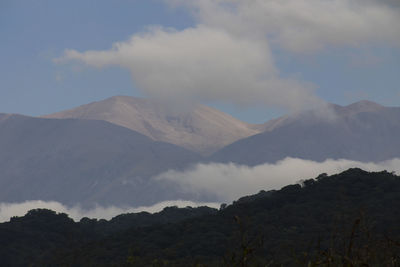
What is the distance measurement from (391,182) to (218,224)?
36.8 meters

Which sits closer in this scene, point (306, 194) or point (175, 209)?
point (306, 194)

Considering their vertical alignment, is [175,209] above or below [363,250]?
above

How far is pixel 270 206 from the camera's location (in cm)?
13850

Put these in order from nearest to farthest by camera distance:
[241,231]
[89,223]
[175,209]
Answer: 1. [241,231]
2. [89,223]
3. [175,209]

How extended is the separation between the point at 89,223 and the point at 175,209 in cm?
3649

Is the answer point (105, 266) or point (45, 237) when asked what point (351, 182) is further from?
point (105, 266)

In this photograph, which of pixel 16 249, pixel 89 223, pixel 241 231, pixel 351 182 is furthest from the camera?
pixel 89 223

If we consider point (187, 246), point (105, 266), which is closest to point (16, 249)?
point (187, 246)

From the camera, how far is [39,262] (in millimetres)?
89125

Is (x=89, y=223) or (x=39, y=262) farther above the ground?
(x=89, y=223)

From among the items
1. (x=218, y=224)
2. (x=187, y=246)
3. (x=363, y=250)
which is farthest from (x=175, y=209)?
(x=363, y=250)

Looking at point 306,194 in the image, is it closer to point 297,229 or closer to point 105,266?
point 297,229

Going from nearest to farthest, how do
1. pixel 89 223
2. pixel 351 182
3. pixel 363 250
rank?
pixel 363 250 < pixel 351 182 < pixel 89 223

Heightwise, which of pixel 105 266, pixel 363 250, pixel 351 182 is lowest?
pixel 363 250
